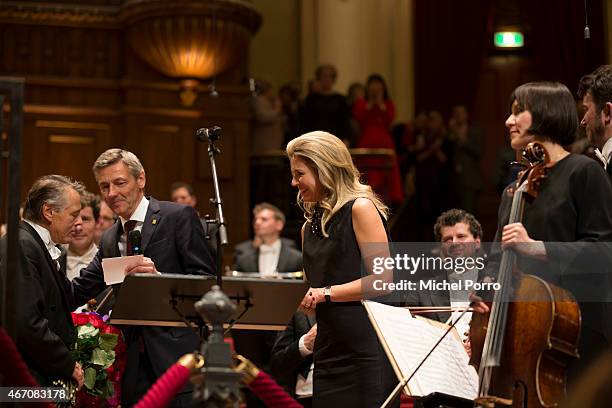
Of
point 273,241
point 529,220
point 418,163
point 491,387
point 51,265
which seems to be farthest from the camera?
point 418,163

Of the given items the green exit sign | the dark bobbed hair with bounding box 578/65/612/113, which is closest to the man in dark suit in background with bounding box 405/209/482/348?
the dark bobbed hair with bounding box 578/65/612/113

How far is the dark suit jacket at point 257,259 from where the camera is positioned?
26.8 feet

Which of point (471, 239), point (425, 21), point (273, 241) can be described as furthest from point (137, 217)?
point (425, 21)

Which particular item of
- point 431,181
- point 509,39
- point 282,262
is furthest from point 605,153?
point 509,39

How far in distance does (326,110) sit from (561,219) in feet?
22.4

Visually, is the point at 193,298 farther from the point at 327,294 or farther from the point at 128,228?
the point at 128,228

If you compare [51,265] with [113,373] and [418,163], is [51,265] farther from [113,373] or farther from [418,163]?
[418,163]

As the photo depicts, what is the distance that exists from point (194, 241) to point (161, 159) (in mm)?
5913

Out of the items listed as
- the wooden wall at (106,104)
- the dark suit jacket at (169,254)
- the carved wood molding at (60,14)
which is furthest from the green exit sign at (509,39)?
the dark suit jacket at (169,254)

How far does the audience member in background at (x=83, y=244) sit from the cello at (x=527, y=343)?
3.06 metres

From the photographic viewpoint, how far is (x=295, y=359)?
5289mm

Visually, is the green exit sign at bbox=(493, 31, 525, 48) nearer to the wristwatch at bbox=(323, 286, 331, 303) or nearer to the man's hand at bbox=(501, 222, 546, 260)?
the wristwatch at bbox=(323, 286, 331, 303)

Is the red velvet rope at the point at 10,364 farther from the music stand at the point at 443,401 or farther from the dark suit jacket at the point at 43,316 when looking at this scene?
the music stand at the point at 443,401

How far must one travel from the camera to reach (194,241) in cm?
462
